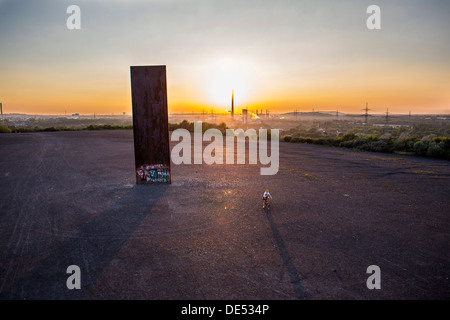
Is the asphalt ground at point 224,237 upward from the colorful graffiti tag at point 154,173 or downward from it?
downward

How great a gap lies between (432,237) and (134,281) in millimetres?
7682

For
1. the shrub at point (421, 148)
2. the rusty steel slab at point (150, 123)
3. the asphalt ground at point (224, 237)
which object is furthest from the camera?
the shrub at point (421, 148)

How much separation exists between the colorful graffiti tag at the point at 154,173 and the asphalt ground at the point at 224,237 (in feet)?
2.17

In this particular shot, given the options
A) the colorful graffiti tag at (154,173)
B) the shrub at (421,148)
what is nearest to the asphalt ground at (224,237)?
the colorful graffiti tag at (154,173)

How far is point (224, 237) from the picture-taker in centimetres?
659

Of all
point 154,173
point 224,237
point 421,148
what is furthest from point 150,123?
point 421,148

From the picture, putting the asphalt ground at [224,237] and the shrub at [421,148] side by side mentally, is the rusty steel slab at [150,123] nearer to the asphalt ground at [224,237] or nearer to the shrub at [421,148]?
the asphalt ground at [224,237]

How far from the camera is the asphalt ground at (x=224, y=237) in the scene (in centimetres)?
468

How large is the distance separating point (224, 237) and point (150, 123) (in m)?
7.39

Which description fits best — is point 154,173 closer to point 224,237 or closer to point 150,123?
point 150,123

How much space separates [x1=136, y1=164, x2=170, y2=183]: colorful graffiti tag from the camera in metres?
11.8

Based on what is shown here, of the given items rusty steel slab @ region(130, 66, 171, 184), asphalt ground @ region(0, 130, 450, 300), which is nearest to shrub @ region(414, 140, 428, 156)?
asphalt ground @ region(0, 130, 450, 300)

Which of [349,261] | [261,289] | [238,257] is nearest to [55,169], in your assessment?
[238,257]
